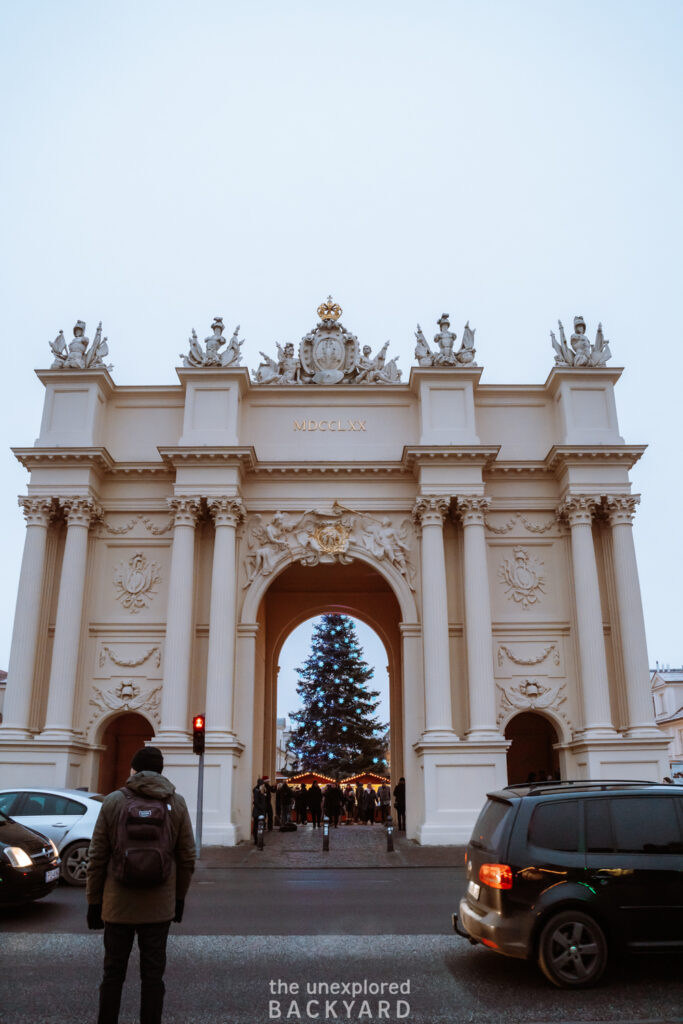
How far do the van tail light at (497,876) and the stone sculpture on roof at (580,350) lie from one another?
21.6 meters

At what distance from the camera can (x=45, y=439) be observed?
2592 centimetres

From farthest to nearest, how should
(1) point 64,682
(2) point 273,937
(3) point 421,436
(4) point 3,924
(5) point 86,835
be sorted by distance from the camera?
1. (3) point 421,436
2. (1) point 64,682
3. (5) point 86,835
4. (4) point 3,924
5. (2) point 273,937

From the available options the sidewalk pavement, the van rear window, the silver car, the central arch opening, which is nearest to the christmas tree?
the central arch opening

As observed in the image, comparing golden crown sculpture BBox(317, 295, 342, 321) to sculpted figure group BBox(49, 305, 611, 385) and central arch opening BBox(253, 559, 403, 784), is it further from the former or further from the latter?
central arch opening BBox(253, 559, 403, 784)

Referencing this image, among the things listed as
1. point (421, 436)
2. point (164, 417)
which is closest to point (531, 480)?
point (421, 436)

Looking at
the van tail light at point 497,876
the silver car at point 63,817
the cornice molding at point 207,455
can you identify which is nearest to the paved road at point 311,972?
the van tail light at point 497,876

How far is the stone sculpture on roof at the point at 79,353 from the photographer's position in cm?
2681

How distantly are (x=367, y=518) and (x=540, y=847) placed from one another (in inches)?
744

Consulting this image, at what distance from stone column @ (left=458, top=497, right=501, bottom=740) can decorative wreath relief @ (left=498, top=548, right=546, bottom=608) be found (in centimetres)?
138

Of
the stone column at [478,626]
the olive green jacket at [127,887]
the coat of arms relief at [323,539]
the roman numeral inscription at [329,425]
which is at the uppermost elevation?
the roman numeral inscription at [329,425]

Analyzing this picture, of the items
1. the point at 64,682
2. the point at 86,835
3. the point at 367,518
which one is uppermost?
the point at 367,518

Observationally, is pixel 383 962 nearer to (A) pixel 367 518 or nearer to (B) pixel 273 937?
(B) pixel 273 937

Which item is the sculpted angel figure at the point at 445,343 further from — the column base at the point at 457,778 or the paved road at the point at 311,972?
the paved road at the point at 311,972

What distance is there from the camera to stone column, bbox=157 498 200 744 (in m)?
23.4
